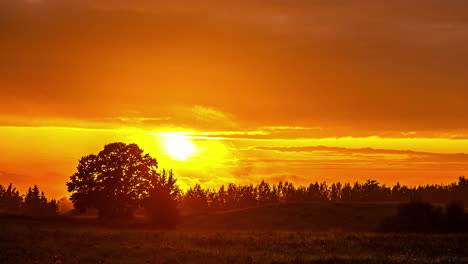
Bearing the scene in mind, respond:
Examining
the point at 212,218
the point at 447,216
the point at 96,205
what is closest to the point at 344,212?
the point at 212,218

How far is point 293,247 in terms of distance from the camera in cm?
3962

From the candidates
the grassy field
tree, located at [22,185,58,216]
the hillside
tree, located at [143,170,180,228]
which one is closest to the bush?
tree, located at [143,170,180,228]

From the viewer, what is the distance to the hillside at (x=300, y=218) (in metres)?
88.6

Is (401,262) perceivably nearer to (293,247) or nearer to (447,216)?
(293,247)

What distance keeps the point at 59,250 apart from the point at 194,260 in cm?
973

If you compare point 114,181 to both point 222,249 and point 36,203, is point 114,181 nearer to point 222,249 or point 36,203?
point 222,249

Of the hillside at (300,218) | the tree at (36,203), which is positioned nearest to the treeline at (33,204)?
the tree at (36,203)

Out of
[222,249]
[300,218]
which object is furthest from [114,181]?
[222,249]

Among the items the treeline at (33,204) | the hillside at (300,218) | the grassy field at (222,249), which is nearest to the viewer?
the grassy field at (222,249)

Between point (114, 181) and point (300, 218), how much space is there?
32.8 meters

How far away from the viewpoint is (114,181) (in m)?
82.8

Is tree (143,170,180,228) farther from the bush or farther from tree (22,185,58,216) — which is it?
tree (22,185,58,216)

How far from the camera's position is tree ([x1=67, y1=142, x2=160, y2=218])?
8256cm

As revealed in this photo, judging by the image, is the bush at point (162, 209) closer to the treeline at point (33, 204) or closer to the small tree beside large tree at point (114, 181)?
the small tree beside large tree at point (114, 181)
